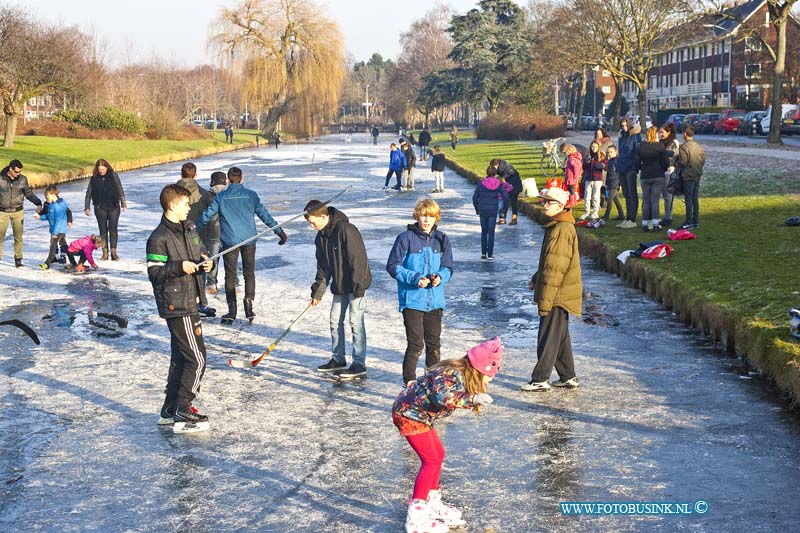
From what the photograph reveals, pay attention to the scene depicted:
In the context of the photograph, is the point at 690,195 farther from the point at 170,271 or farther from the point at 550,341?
the point at 170,271

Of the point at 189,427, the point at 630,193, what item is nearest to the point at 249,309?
the point at 189,427

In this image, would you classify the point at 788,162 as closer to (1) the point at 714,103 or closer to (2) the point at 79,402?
(2) the point at 79,402

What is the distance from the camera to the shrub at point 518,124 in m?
64.1

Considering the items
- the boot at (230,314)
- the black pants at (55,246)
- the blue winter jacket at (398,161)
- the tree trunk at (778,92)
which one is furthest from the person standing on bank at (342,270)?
the tree trunk at (778,92)

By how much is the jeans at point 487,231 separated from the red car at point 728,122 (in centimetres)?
4473

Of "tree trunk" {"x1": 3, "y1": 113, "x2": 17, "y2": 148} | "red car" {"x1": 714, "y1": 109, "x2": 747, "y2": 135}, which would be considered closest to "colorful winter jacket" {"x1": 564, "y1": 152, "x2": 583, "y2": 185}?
"tree trunk" {"x1": 3, "y1": 113, "x2": 17, "y2": 148}

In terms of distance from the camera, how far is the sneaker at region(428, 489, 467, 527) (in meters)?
5.33

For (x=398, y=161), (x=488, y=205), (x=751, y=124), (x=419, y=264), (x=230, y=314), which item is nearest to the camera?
(x=419, y=264)

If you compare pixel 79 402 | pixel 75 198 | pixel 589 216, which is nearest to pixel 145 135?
pixel 75 198

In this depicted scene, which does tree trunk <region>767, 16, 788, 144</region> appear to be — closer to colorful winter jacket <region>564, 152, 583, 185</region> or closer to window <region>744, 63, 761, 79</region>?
colorful winter jacket <region>564, 152, 583, 185</region>

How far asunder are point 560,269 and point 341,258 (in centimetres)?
189

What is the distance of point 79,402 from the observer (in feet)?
26.6

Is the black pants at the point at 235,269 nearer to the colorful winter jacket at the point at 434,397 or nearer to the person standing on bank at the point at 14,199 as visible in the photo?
the person standing on bank at the point at 14,199

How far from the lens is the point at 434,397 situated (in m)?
5.13
